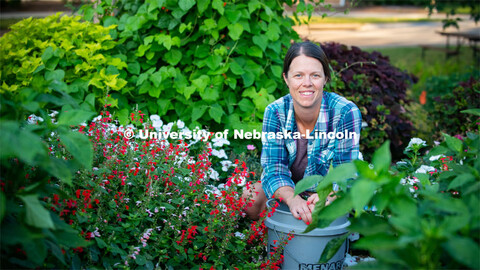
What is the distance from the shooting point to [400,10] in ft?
71.1

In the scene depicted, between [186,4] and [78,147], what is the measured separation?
6.45 feet

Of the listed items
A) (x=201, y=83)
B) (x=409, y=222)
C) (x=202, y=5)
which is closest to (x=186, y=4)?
(x=202, y=5)

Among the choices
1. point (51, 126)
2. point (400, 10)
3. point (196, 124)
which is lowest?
point (196, 124)

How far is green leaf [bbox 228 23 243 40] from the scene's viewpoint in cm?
321

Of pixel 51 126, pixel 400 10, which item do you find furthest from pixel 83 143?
pixel 400 10

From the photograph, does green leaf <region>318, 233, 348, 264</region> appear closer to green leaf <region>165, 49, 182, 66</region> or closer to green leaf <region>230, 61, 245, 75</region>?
green leaf <region>230, 61, 245, 75</region>

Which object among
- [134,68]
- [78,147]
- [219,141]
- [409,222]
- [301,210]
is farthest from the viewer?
[134,68]

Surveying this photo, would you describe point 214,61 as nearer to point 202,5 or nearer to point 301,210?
point 202,5

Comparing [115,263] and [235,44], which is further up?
[235,44]

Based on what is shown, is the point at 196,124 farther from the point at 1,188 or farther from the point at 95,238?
the point at 1,188

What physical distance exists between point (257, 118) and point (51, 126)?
6.58ft

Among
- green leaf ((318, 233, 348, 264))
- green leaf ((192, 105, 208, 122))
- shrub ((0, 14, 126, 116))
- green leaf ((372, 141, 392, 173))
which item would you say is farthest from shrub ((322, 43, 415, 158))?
green leaf ((372, 141, 392, 173))

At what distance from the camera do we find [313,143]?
8.27 feet

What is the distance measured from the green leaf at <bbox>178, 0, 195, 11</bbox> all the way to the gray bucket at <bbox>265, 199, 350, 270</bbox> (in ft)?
4.81
